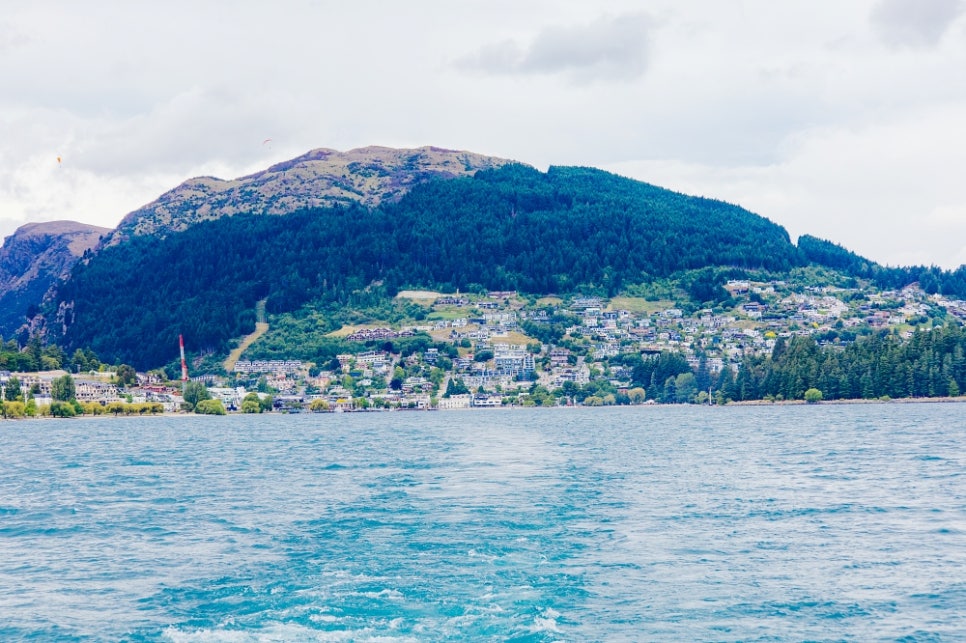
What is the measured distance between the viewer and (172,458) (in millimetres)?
72125

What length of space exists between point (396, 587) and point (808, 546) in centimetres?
1197

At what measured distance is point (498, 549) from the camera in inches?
1230

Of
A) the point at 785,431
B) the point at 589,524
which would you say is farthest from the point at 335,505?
the point at 785,431

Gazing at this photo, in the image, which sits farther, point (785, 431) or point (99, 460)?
point (785, 431)

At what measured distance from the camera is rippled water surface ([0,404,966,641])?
23.4m

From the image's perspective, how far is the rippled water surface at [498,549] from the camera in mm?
23406

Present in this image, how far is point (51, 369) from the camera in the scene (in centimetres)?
19150

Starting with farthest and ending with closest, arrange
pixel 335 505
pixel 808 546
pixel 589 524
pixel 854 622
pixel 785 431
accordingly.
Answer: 1. pixel 785 431
2. pixel 335 505
3. pixel 589 524
4. pixel 808 546
5. pixel 854 622

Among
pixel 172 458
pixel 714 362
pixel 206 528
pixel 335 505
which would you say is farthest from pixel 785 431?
pixel 714 362

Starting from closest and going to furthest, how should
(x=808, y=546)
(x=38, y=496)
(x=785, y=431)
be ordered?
1. (x=808, y=546)
2. (x=38, y=496)
3. (x=785, y=431)

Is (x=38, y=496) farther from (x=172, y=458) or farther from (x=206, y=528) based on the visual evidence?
(x=172, y=458)

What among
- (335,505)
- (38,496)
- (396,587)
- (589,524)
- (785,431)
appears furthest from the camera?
(785,431)

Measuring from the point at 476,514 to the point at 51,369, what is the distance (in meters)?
171

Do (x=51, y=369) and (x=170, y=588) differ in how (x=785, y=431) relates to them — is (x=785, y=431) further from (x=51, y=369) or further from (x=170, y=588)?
(x=51, y=369)
